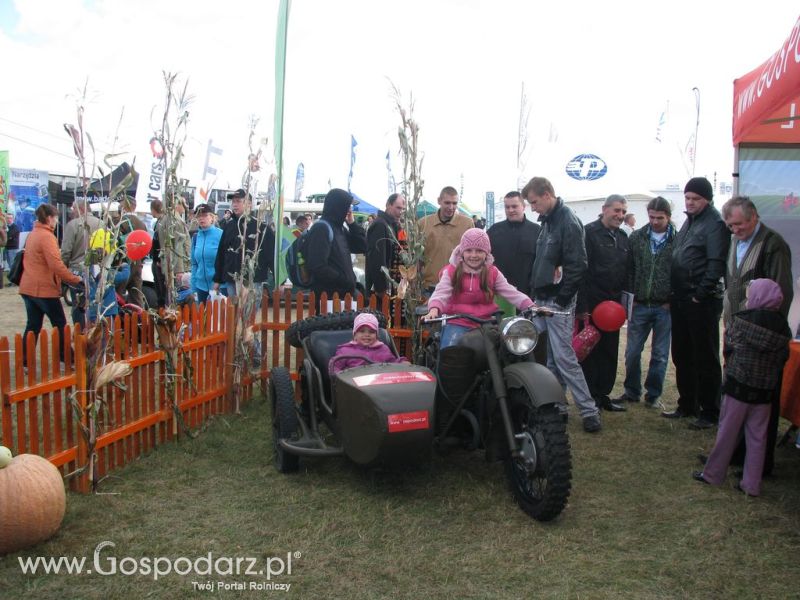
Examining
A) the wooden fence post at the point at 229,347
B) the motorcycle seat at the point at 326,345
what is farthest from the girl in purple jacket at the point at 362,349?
the wooden fence post at the point at 229,347

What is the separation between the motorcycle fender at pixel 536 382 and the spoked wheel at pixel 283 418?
150 centimetres

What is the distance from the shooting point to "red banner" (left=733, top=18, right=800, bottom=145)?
12.8ft

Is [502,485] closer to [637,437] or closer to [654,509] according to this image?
[654,509]

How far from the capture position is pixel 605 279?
6.03m

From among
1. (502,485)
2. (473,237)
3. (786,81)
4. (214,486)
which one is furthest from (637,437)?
(214,486)

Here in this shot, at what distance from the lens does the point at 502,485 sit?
4148mm

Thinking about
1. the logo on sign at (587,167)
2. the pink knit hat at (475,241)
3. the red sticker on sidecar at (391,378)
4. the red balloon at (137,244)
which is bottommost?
the red sticker on sidecar at (391,378)

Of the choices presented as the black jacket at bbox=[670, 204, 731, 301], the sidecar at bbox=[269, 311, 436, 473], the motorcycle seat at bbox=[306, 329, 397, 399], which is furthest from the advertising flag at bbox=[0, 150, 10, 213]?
the black jacket at bbox=[670, 204, 731, 301]

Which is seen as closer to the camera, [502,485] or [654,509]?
[654,509]

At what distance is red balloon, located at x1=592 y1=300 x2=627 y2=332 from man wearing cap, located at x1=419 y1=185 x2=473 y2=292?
1.46 meters

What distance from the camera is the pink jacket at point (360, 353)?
4.21 meters

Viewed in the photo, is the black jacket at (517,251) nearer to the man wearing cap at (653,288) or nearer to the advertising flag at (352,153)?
the man wearing cap at (653,288)

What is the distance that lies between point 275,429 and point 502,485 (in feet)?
5.16

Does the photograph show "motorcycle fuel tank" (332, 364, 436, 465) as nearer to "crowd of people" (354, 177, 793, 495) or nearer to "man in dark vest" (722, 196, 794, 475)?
"crowd of people" (354, 177, 793, 495)
